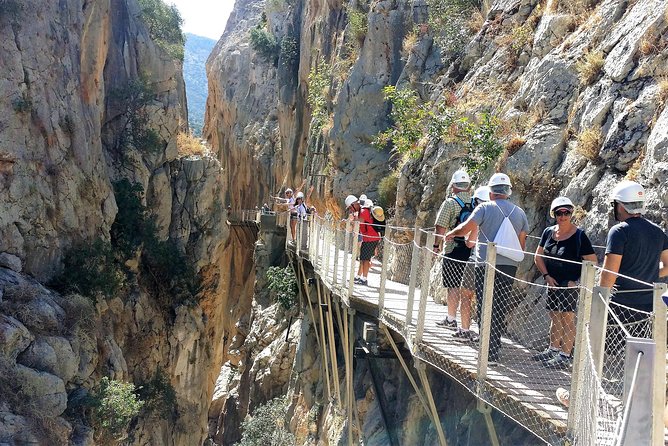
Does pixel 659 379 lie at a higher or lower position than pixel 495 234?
higher

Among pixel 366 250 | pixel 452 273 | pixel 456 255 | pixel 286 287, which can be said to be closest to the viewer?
pixel 452 273

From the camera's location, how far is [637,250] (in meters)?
4.61

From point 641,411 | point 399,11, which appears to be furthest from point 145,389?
point 641,411

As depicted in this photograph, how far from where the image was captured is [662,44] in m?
7.34

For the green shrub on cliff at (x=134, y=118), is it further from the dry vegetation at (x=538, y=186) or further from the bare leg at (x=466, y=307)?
the bare leg at (x=466, y=307)

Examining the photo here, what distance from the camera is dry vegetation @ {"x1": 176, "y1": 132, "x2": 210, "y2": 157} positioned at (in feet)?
76.9

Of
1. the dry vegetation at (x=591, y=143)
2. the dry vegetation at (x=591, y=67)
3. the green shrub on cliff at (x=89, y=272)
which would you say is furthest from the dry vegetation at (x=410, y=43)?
the dry vegetation at (x=591, y=143)

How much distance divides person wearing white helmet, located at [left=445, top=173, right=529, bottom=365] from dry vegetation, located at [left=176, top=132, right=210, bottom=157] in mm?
18927

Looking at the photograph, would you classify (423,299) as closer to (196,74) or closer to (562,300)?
(562,300)

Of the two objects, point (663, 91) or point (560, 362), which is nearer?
point (560, 362)

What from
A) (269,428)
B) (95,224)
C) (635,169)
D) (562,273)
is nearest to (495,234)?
(562,273)

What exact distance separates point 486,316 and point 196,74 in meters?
124

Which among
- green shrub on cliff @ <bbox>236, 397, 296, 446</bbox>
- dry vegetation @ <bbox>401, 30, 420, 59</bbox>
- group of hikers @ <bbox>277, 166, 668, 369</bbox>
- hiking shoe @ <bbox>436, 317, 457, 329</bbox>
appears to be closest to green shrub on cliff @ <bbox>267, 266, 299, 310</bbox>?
green shrub on cliff @ <bbox>236, 397, 296, 446</bbox>

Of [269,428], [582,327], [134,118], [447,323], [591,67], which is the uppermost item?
[591,67]
